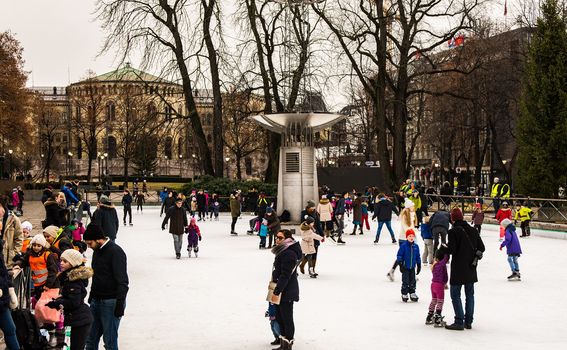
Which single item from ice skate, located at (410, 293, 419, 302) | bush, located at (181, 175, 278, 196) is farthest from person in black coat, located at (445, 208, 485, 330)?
bush, located at (181, 175, 278, 196)

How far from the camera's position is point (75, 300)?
24.4ft

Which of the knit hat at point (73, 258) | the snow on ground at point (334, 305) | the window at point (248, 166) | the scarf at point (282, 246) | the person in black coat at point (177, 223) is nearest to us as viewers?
the knit hat at point (73, 258)

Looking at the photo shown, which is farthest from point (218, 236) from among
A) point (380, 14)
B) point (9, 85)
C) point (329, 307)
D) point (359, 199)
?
point (9, 85)

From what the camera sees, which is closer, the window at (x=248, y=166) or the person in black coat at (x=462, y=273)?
the person in black coat at (x=462, y=273)

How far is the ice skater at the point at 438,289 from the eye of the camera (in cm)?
1063

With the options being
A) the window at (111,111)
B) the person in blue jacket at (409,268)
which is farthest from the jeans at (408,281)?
the window at (111,111)

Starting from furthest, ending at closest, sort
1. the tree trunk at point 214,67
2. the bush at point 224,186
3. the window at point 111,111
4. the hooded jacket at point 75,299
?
the window at point 111,111, the tree trunk at point 214,67, the bush at point 224,186, the hooded jacket at point 75,299

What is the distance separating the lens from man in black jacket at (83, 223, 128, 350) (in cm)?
783

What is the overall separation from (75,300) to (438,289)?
523 centimetres

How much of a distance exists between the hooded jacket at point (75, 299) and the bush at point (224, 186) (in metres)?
33.8

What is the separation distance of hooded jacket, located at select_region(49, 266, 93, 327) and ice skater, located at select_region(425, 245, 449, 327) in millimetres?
5005

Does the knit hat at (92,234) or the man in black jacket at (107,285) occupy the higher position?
the knit hat at (92,234)

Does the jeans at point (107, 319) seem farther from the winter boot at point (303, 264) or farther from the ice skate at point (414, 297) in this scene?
the winter boot at point (303, 264)

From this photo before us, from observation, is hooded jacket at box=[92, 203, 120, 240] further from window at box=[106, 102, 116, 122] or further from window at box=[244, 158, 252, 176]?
window at box=[106, 102, 116, 122]
